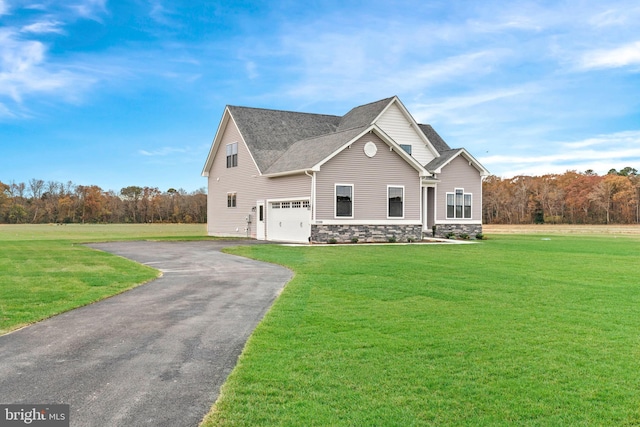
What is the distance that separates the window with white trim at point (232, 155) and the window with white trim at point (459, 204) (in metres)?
13.2

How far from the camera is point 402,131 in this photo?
31859 mm

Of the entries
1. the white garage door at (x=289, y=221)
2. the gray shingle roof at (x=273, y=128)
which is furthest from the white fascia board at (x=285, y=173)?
the white garage door at (x=289, y=221)

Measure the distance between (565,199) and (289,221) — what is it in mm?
61674

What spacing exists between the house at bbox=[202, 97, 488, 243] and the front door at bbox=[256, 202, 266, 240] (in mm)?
57

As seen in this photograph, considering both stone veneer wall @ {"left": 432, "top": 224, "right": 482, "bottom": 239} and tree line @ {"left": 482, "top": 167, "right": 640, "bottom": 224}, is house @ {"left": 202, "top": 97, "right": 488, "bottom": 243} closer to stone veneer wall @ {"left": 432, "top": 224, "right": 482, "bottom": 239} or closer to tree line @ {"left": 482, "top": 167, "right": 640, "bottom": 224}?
stone veneer wall @ {"left": 432, "top": 224, "right": 482, "bottom": 239}

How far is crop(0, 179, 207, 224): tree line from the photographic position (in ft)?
217

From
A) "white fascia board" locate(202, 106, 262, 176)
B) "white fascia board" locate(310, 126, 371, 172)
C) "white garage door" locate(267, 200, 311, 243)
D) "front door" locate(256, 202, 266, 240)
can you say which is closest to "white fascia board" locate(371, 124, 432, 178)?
"white fascia board" locate(310, 126, 371, 172)

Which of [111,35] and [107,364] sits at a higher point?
[111,35]

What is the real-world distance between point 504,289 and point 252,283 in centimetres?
542

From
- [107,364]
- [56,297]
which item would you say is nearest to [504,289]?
[107,364]

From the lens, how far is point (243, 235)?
3253cm

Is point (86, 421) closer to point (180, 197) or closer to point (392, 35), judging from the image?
point (392, 35)

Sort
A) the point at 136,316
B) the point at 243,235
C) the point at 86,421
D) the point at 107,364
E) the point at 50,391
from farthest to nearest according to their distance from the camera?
the point at 243,235
the point at 136,316
the point at 107,364
the point at 50,391
the point at 86,421

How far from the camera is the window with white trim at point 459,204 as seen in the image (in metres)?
32.3
